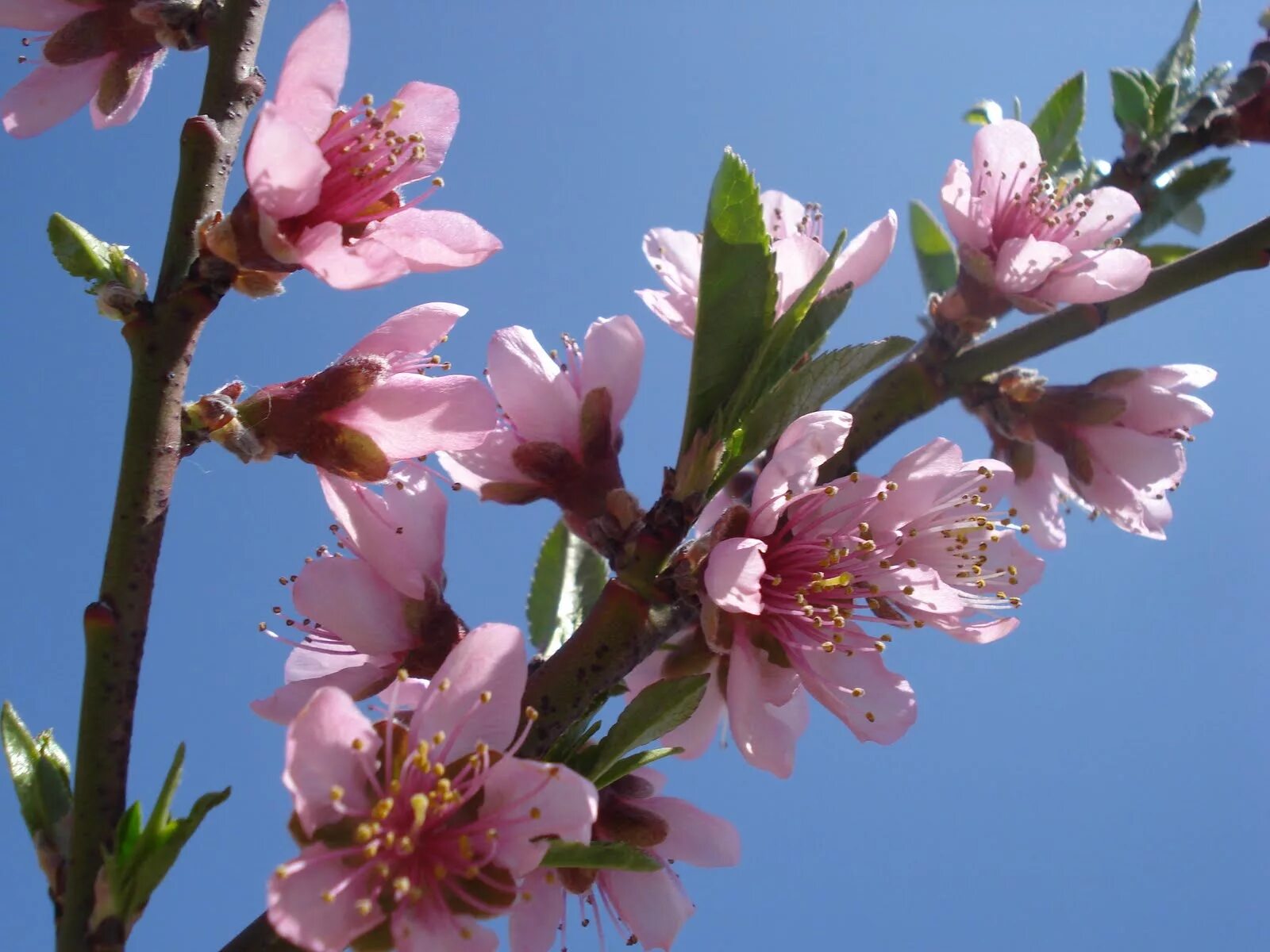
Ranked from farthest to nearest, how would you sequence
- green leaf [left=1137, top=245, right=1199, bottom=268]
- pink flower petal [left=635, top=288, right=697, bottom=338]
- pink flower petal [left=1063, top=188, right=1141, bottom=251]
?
green leaf [left=1137, top=245, right=1199, bottom=268] < pink flower petal [left=1063, top=188, right=1141, bottom=251] < pink flower petal [left=635, top=288, right=697, bottom=338]

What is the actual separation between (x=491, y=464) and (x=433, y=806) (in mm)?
580

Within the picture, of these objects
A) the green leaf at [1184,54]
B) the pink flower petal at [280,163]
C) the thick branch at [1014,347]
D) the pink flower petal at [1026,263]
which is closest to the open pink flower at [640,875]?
the thick branch at [1014,347]

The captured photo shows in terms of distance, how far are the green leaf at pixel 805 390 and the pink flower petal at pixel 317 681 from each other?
529 mm

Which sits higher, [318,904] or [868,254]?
[868,254]

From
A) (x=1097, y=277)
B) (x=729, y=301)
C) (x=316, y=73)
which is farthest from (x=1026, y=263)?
(x=316, y=73)

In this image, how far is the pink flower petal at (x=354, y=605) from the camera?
1.38m

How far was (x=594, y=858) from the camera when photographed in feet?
3.63

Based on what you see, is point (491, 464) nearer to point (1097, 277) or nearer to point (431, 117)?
point (431, 117)

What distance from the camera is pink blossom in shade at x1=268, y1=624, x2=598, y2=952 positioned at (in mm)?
1090

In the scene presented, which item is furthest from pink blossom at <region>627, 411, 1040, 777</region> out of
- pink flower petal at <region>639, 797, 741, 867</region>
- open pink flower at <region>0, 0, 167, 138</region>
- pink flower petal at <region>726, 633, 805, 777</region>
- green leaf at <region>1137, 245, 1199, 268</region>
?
open pink flower at <region>0, 0, 167, 138</region>

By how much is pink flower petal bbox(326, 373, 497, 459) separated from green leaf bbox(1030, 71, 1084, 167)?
149cm

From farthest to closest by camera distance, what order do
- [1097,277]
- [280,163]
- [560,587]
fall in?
[560,587], [1097,277], [280,163]

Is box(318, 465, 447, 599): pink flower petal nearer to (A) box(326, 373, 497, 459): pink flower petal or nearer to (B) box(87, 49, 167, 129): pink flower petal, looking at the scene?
(A) box(326, 373, 497, 459): pink flower petal

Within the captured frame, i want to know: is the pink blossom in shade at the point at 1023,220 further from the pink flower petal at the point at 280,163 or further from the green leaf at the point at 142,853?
the green leaf at the point at 142,853
